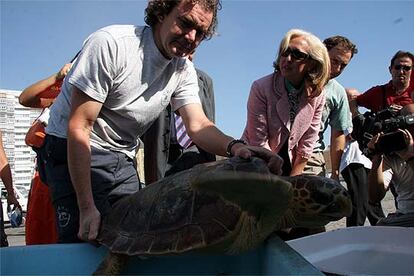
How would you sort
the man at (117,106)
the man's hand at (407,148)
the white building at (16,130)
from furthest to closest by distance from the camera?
the white building at (16,130) < the man's hand at (407,148) < the man at (117,106)

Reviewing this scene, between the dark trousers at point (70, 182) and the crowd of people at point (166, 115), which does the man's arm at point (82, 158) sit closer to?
the crowd of people at point (166, 115)

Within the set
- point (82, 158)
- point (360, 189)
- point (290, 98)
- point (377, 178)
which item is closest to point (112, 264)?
point (82, 158)

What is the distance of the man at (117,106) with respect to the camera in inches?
59.9

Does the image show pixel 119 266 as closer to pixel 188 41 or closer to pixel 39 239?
pixel 188 41

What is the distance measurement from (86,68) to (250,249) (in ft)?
2.68

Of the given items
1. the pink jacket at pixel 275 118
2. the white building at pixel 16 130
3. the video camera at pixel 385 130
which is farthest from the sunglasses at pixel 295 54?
the white building at pixel 16 130

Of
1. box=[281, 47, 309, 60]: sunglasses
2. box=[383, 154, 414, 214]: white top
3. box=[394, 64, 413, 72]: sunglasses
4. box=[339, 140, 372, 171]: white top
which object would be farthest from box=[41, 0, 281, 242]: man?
box=[339, 140, 372, 171]: white top

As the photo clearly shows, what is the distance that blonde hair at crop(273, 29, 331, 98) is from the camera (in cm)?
236

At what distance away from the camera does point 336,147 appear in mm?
3082

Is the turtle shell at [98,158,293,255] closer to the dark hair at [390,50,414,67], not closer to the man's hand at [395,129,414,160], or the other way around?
the man's hand at [395,129,414,160]

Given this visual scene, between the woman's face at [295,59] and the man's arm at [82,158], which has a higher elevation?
the woman's face at [295,59]

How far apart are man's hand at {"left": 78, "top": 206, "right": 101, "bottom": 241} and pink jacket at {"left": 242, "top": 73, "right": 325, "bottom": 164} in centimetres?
114

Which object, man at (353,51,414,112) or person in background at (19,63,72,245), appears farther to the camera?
man at (353,51,414,112)

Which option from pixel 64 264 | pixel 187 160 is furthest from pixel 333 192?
pixel 187 160
